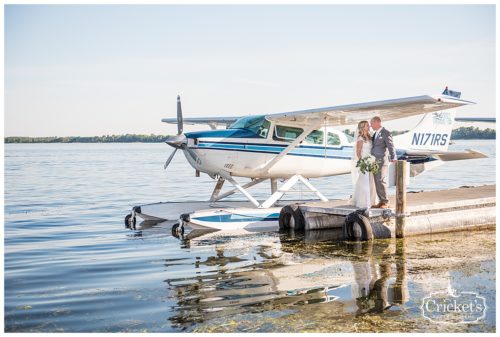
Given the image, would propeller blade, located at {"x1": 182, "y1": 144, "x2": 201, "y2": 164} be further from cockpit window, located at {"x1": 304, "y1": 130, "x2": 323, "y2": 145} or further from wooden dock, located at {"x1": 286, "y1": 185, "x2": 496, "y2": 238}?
cockpit window, located at {"x1": 304, "y1": 130, "x2": 323, "y2": 145}

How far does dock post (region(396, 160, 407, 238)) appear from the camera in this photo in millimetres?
10578

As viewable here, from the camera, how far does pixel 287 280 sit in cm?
789

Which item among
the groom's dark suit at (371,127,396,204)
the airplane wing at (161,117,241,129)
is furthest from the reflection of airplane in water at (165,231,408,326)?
the airplane wing at (161,117,241,129)

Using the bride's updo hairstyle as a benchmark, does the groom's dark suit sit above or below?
below

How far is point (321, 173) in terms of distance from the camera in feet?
45.3

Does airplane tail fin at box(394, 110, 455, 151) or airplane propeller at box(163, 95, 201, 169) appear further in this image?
airplane tail fin at box(394, 110, 455, 151)

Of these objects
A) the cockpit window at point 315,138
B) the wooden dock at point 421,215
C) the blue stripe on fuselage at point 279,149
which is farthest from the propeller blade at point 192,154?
the cockpit window at point 315,138

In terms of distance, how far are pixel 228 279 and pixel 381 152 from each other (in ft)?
13.2

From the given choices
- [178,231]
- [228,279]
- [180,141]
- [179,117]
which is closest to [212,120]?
[179,117]

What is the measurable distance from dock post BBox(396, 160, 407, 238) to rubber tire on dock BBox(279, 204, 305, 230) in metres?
1.88

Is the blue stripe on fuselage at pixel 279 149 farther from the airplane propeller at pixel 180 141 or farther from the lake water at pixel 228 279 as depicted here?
the lake water at pixel 228 279

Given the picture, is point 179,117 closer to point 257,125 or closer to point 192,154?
point 192,154

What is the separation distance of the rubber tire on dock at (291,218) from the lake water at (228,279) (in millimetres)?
339

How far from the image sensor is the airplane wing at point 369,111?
10.6m
